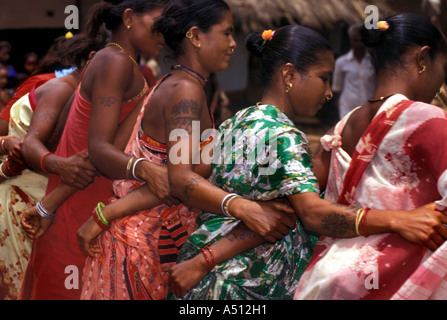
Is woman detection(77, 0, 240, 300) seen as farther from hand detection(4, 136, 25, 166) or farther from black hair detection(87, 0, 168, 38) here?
hand detection(4, 136, 25, 166)

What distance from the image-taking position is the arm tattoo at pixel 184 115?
2713 mm

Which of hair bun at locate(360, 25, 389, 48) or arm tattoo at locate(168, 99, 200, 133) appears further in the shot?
arm tattoo at locate(168, 99, 200, 133)

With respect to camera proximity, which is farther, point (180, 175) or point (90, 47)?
point (90, 47)

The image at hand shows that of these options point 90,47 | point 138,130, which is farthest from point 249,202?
point 90,47

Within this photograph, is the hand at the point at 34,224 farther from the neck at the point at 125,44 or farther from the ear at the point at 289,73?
the ear at the point at 289,73

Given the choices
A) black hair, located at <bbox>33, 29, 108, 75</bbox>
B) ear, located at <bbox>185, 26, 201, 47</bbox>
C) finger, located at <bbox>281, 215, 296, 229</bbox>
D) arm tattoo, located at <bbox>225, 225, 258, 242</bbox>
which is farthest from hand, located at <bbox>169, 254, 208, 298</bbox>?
black hair, located at <bbox>33, 29, 108, 75</bbox>

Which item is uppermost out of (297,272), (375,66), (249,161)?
(375,66)

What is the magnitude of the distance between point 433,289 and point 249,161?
3.01 feet

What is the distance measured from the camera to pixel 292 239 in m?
2.72

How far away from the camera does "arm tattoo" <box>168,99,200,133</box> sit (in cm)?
271

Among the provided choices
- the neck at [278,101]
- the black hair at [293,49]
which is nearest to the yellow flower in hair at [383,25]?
the black hair at [293,49]

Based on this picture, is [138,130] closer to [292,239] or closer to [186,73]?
[186,73]

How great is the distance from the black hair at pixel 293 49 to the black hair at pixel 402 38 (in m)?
0.27

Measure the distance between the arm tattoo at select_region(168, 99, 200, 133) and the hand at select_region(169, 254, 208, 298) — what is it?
604 millimetres
